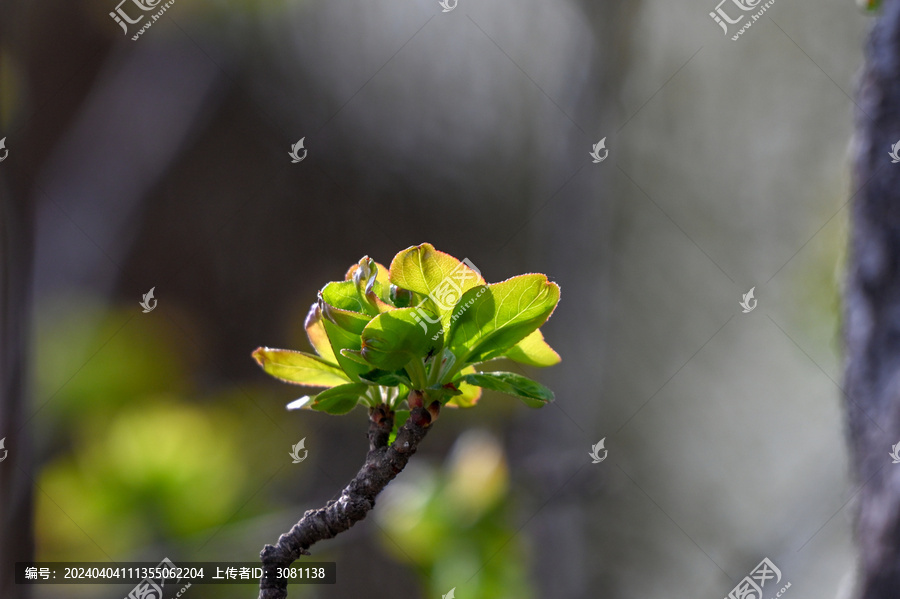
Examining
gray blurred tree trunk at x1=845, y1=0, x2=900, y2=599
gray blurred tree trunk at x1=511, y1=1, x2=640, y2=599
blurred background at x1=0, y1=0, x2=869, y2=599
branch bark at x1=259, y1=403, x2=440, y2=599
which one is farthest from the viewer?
gray blurred tree trunk at x1=511, y1=1, x2=640, y2=599

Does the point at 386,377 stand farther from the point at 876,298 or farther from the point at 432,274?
the point at 876,298

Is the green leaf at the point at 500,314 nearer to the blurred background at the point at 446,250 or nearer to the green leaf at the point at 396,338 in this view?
the green leaf at the point at 396,338

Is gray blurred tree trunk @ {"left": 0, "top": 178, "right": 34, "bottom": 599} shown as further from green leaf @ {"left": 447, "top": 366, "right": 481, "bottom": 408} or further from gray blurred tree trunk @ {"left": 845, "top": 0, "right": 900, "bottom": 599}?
gray blurred tree trunk @ {"left": 845, "top": 0, "right": 900, "bottom": 599}

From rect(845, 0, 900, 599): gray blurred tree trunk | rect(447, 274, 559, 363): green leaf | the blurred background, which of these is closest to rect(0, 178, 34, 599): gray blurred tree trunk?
the blurred background

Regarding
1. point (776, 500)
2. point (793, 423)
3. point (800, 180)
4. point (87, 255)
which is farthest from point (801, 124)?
point (87, 255)

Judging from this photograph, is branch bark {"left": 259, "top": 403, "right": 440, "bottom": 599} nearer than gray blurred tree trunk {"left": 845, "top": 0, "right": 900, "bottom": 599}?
Yes

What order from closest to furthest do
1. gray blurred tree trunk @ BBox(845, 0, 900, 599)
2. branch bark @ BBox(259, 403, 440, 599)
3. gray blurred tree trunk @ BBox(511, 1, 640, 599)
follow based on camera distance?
branch bark @ BBox(259, 403, 440, 599)
gray blurred tree trunk @ BBox(845, 0, 900, 599)
gray blurred tree trunk @ BBox(511, 1, 640, 599)
